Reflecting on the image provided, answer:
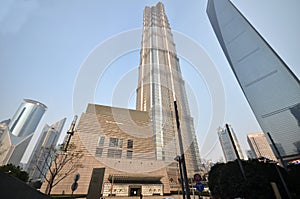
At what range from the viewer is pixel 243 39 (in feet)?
180

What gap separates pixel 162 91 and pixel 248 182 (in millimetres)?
63707

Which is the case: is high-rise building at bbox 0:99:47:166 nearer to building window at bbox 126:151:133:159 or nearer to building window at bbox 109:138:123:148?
building window at bbox 109:138:123:148

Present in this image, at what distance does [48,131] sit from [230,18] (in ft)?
505

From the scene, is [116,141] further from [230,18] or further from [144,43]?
[144,43]

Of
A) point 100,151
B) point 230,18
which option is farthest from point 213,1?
point 100,151

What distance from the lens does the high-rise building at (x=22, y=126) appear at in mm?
89938

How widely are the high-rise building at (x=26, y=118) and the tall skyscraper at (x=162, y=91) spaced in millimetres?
97032

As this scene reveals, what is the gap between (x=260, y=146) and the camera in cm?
8275

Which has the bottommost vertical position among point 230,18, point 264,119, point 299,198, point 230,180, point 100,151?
point 299,198

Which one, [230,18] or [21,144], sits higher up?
[230,18]

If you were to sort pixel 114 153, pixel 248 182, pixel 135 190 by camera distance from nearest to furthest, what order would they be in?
pixel 248 182 < pixel 135 190 < pixel 114 153

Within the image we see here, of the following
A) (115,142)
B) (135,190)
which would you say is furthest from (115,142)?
(135,190)

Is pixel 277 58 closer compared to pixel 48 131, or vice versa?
pixel 277 58

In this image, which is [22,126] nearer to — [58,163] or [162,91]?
[58,163]
